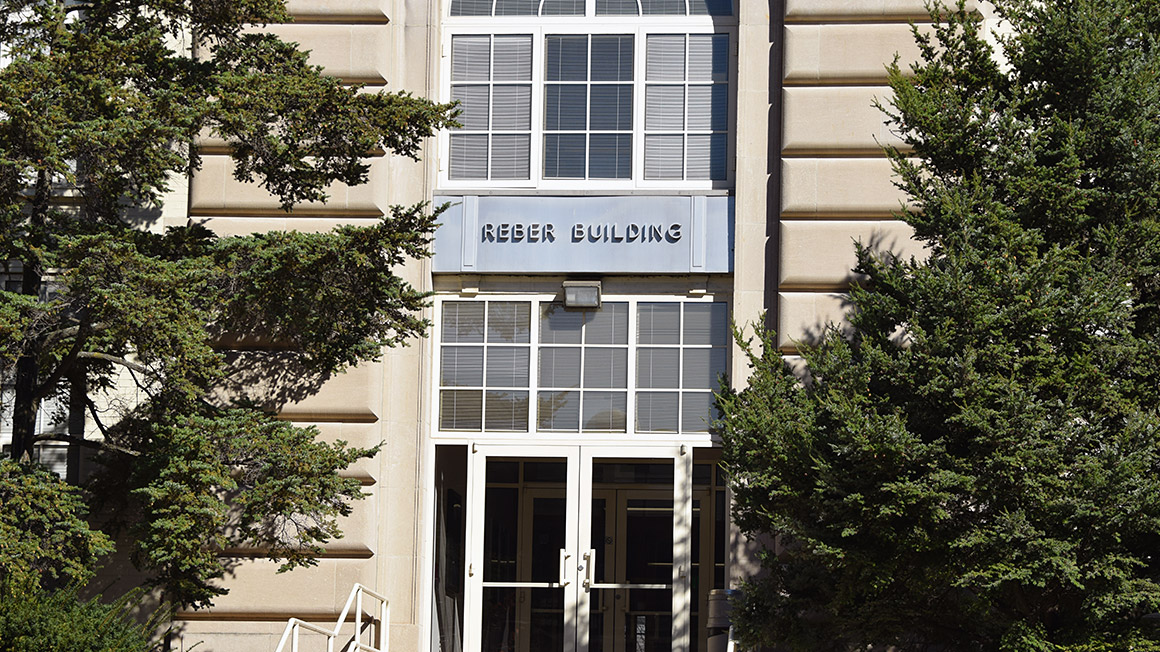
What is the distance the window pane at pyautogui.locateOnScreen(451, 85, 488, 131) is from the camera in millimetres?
14141

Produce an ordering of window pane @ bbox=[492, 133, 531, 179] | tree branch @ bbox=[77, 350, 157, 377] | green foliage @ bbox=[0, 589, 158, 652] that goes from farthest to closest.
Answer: window pane @ bbox=[492, 133, 531, 179], tree branch @ bbox=[77, 350, 157, 377], green foliage @ bbox=[0, 589, 158, 652]

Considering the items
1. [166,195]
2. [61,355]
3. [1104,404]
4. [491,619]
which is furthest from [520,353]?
[1104,404]

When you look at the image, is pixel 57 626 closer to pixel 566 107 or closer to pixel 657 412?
pixel 657 412

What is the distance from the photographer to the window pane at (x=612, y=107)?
14.0 m

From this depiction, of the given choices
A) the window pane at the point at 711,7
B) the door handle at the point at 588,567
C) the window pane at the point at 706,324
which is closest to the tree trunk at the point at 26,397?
the door handle at the point at 588,567

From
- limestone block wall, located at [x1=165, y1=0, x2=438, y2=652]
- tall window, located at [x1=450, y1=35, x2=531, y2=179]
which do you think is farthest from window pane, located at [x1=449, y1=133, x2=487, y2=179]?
limestone block wall, located at [x1=165, y1=0, x2=438, y2=652]

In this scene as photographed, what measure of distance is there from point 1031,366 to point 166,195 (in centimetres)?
879

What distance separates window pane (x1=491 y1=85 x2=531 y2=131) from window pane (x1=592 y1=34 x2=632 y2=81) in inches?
29.8

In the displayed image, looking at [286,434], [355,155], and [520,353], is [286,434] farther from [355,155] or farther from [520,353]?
[520,353]

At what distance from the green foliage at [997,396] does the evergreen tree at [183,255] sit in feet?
11.1

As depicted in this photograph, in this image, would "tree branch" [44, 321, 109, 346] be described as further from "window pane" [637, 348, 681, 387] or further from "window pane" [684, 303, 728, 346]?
"window pane" [684, 303, 728, 346]

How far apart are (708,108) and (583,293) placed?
236 centimetres

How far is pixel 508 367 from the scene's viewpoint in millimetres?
13742

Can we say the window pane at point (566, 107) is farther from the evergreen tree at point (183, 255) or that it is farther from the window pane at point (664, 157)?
the evergreen tree at point (183, 255)
